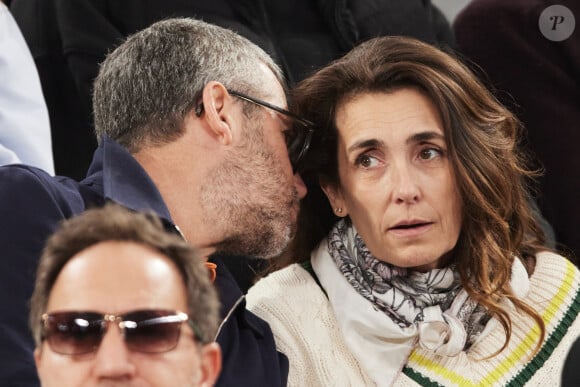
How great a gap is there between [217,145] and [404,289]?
0.46 metres

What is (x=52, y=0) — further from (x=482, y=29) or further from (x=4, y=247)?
(x=4, y=247)

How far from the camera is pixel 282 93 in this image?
2025mm

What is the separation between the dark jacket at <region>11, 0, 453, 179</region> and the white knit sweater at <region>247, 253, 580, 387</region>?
58 centimetres

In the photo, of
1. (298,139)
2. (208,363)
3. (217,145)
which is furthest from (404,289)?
(208,363)

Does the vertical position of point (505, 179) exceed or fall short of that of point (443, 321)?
it exceeds it

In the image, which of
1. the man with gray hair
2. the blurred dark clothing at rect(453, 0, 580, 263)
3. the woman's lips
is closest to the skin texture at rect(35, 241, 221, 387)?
the man with gray hair

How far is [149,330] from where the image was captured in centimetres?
67

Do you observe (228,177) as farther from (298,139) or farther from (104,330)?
(104,330)

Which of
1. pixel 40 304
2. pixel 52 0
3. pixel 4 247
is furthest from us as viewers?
pixel 52 0

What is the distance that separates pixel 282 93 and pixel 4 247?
0.84 metres

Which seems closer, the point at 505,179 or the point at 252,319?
the point at 252,319

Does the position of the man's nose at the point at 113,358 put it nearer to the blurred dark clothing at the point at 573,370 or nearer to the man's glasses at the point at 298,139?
the blurred dark clothing at the point at 573,370

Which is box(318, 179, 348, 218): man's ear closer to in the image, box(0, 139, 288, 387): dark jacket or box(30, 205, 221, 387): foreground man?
box(0, 139, 288, 387): dark jacket

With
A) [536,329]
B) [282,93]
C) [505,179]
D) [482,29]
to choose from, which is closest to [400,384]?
A: [536,329]
